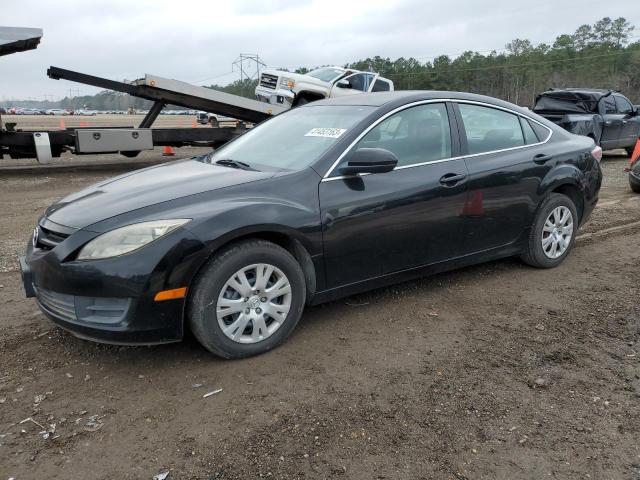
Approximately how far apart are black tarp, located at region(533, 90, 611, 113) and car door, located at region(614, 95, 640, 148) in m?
0.72

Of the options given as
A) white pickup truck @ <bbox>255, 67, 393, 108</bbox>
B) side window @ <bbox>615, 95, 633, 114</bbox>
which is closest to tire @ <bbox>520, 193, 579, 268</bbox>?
side window @ <bbox>615, 95, 633, 114</bbox>

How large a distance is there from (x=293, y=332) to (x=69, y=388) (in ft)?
4.55

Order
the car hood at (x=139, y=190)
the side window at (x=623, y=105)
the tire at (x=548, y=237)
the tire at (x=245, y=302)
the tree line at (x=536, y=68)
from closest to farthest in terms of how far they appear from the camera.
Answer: the tire at (x=245, y=302) < the car hood at (x=139, y=190) < the tire at (x=548, y=237) < the side window at (x=623, y=105) < the tree line at (x=536, y=68)

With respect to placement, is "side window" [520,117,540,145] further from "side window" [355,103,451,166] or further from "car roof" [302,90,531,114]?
"side window" [355,103,451,166]

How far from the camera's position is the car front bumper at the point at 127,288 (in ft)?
9.30

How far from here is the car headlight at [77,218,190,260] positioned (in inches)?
113

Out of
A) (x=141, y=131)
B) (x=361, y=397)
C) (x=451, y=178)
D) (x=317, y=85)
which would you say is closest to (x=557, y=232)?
(x=451, y=178)

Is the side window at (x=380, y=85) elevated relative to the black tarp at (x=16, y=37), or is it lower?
lower

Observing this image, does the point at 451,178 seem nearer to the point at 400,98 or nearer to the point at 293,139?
the point at 400,98

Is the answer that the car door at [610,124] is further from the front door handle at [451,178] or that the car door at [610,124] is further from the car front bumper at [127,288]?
the car front bumper at [127,288]

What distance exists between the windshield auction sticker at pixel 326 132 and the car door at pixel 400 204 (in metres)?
0.16

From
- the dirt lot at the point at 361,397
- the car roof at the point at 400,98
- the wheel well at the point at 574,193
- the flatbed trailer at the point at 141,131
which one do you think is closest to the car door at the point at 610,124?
the flatbed trailer at the point at 141,131

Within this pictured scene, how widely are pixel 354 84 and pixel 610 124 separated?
7.27 m

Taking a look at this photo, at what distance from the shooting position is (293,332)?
141 inches
